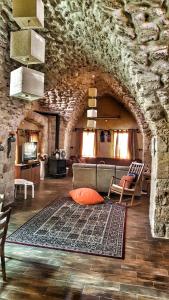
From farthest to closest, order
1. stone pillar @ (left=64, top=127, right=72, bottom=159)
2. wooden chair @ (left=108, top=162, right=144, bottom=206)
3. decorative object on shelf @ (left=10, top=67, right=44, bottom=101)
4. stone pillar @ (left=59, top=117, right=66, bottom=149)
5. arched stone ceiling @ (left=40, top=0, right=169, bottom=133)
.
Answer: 1. stone pillar @ (left=64, top=127, right=72, bottom=159)
2. stone pillar @ (left=59, top=117, right=66, bottom=149)
3. wooden chair @ (left=108, top=162, right=144, bottom=206)
4. decorative object on shelf @ (left=10, top=67, right=44, bottom=101)
5. arched stone ceiling @ (left=40, top=0, right=169, bottom=133)

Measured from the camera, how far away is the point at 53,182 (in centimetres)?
812

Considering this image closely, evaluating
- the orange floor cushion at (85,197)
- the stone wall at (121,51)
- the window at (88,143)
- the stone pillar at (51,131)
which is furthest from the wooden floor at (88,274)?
the window at (88,143)

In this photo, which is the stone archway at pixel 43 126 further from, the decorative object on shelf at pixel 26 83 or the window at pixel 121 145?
the decorative object on shelf at pixel 26 83

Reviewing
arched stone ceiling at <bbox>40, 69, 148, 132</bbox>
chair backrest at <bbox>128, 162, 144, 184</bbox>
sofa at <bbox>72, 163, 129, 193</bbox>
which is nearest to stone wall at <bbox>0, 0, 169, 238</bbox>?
arched stone ceiling at <bbox>40, 69, 148, 132</bbox>

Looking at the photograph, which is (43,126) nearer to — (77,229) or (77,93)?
(77,93)

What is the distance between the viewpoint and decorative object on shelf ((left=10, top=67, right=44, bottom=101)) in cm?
287

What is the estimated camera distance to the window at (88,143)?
35.4 ft

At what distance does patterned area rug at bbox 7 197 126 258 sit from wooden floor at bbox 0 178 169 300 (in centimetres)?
17

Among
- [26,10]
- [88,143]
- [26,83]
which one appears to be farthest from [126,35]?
[88,143]

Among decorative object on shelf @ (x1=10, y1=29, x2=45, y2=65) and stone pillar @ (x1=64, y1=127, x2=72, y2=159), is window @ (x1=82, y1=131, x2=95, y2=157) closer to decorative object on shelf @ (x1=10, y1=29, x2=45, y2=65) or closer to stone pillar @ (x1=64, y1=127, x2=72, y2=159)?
stone pillar @ (x1=64, y1=127, x2=72, y2=159)

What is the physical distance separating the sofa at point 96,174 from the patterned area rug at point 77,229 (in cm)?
120

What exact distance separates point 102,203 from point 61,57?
3.43 meters

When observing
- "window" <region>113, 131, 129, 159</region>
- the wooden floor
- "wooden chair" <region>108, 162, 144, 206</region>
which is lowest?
the wooden floor

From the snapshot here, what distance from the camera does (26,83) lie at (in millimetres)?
2900
